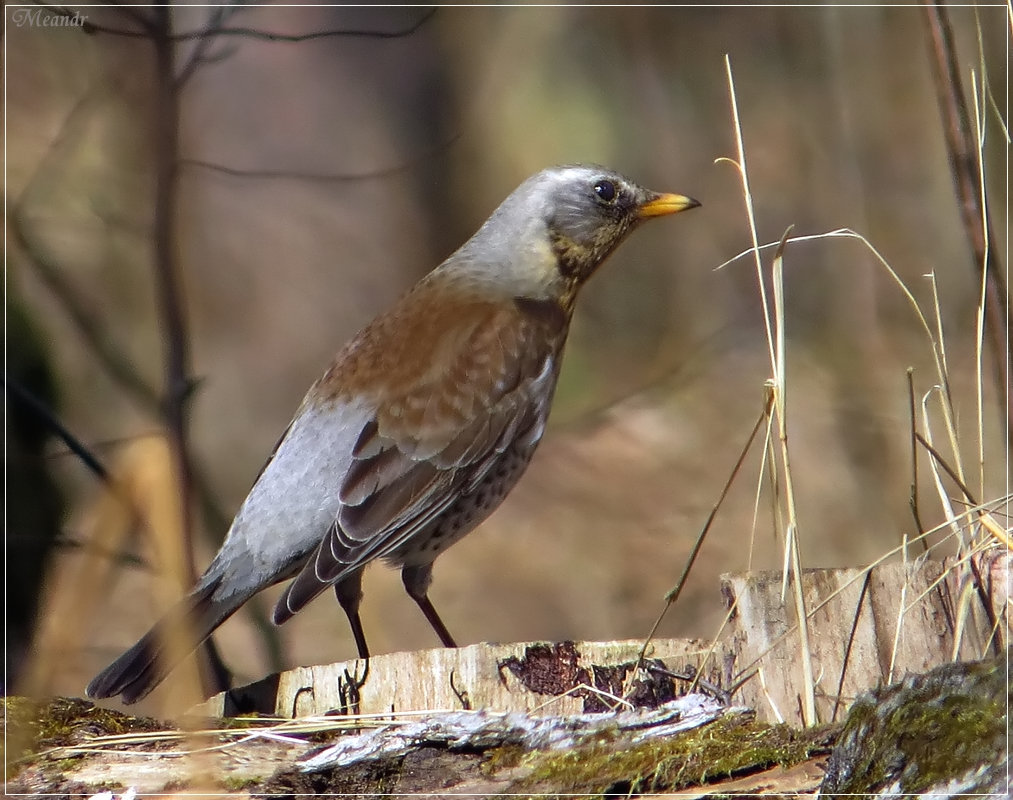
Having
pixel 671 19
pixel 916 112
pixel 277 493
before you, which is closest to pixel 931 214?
pixel 916 112

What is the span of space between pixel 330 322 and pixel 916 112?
6.20 metres

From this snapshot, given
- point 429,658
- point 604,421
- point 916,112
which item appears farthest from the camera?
point 916,112

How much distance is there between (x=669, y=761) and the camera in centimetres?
278

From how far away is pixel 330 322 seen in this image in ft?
40.1

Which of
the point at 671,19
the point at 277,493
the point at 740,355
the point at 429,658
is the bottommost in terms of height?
the point at 429,658

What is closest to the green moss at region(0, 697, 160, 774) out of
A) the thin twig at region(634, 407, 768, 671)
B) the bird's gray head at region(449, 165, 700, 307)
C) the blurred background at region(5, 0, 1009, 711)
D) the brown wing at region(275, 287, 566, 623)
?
the brown wing at region(275, 287, 566, 623)

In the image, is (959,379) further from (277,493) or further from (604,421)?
(277,493)

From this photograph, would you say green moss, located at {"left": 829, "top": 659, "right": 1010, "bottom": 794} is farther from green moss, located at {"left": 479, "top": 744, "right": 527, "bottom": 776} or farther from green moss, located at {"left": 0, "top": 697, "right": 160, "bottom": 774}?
green moss, located at {"left": 0, "top": 697, "right": 160, "bottom": 774}

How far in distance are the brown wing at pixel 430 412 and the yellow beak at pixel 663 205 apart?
34.7 inches

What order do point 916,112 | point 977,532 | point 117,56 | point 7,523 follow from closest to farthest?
point 977,532 < point 7,523 < point 117,56 < point 916,112

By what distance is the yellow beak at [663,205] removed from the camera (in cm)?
584

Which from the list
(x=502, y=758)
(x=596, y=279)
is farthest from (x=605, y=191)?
(x=596, y=279)

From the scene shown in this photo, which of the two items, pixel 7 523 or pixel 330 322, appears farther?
pixel 330 322

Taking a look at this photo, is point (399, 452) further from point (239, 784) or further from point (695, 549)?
point (239, 784)
